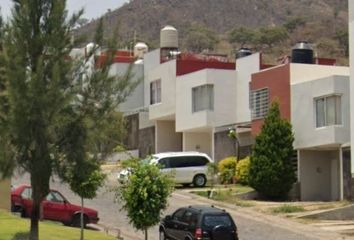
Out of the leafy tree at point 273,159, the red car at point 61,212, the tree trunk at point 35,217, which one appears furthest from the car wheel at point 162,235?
the leafy tree at point 273,159

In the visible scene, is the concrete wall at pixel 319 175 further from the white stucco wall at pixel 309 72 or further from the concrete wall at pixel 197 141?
the concrete wall at pixel 197 141

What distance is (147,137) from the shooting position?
63156mm

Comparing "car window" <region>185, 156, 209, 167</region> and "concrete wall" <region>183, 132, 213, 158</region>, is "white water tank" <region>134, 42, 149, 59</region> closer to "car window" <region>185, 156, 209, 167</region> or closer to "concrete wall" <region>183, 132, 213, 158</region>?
"concrete wall" <region>183, 132, 213, 158</region>

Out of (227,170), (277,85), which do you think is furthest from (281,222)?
(227,170)

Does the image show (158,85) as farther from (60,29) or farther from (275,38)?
(275,38)

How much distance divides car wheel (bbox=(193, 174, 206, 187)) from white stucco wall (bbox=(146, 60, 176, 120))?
9.86 m

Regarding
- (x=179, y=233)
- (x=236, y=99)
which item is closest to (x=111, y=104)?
(x=179, y=233)

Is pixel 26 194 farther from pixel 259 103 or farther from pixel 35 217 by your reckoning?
pixel 259 103

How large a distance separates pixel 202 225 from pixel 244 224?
8.38 metres

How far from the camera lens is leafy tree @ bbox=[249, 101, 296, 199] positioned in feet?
144

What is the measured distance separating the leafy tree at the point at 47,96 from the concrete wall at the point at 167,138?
3371cm

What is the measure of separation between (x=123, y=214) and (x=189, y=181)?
1059 centimetres

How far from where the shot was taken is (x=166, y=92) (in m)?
59.9

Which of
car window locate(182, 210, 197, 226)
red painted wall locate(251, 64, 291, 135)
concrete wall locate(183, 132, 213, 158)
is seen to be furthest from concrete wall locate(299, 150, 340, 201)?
car window locate(182, 210, 197, 226)
